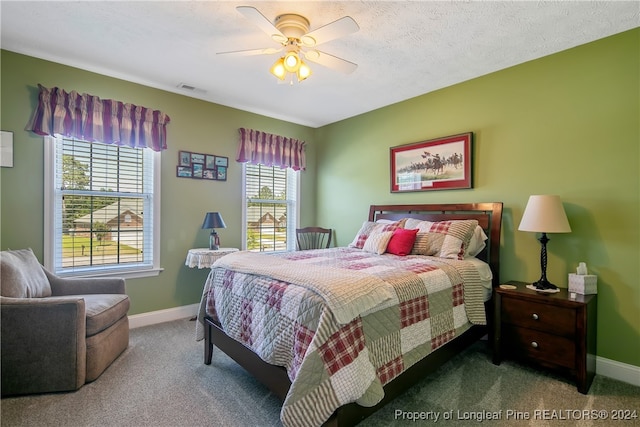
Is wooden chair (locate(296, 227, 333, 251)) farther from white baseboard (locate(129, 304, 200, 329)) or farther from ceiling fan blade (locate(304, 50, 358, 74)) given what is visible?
ceiling fan blade (locate(304, 50, 358, 74))

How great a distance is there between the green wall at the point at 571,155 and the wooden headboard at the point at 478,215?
0.39ft

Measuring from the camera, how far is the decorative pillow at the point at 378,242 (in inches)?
120

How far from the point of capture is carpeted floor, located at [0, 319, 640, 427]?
1.81 metres

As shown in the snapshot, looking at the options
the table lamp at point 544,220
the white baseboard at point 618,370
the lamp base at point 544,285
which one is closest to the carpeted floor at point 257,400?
the white baseboard at point 618,370

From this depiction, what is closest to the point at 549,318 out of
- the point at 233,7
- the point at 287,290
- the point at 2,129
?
the point at 287,290

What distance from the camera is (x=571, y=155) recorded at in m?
Answer: 2.56

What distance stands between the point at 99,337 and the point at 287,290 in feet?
5.21

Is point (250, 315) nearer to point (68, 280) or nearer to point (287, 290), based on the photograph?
point (287, 290)

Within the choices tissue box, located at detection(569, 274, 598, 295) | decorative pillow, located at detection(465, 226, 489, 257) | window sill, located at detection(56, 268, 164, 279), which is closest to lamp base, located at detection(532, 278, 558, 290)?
tissue box, located at detection(569, 274, 598, 295)

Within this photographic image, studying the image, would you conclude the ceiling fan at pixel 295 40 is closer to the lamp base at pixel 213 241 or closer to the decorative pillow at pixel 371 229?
the decorative pillow at pixel 371 229

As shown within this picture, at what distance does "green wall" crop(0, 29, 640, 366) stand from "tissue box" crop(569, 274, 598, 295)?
13cm

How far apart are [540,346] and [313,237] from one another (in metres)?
2.93

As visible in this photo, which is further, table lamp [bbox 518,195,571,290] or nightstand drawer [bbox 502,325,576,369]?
table lamp [bbox 518,195,571,290]

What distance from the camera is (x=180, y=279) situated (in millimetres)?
3607
